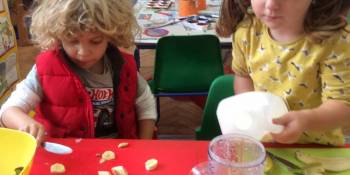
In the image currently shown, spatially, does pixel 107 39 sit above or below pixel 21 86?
above

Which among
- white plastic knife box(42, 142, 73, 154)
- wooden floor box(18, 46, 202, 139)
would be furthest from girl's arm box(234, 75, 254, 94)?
wooden floor box(18, 46, 202, 139)

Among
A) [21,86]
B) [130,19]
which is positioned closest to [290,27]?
[130,19]

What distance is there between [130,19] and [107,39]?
0.36 feet

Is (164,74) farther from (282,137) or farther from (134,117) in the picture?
(282,137)

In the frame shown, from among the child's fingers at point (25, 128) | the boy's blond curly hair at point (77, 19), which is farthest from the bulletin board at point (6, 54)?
the child's fingers at point (25, 128)

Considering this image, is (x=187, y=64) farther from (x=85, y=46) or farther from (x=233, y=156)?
(x=233, y=156)

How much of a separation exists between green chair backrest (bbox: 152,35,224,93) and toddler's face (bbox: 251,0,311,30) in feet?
3.04

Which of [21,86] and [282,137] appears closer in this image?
[282,137]

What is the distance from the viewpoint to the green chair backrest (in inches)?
74.2

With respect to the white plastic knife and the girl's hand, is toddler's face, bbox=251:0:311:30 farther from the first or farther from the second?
the white plastic knife

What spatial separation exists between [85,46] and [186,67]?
3.12 ft

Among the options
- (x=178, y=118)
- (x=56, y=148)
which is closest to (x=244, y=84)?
(x=56, y=148)

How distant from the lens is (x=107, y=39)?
1.14 meters

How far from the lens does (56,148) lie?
95 centimetres
